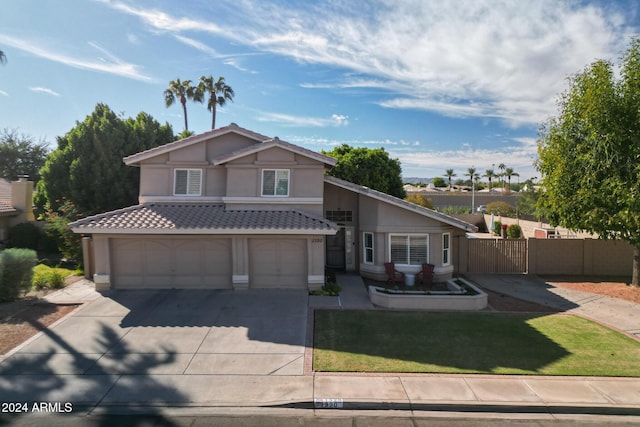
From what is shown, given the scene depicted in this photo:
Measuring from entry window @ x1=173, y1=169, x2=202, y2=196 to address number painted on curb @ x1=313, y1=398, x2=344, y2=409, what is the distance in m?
11.3

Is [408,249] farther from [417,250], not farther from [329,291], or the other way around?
[329,291]

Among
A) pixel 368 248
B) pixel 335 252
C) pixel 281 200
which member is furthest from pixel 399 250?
pixel 281 200

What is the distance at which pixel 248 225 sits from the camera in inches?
516

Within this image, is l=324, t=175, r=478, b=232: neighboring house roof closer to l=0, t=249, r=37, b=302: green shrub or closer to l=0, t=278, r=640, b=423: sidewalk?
l=0, t=278, r=640, b=423: sidewalk

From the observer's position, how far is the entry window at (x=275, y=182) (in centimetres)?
1510

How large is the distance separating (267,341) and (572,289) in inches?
536

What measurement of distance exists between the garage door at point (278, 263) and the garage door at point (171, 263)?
3.44 ft

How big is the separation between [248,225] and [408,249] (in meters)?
7.22

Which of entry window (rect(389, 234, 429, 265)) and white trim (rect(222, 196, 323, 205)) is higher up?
white trim (rect(222, 196, 323, 205))

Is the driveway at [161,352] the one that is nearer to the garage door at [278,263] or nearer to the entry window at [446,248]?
the garage door at [278,263]

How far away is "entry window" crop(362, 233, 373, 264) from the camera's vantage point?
633 inches

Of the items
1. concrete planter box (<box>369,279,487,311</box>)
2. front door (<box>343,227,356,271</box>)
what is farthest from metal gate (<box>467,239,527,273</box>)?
front door (<box>343,227,356,271</box>)

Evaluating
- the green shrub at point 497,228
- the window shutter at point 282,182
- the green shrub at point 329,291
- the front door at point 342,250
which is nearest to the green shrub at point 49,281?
the window shutter at point 282,182

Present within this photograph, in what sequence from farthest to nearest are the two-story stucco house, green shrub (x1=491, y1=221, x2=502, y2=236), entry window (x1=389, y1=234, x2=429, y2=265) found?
green shrub (x1=491, y1=221, x2=502, y2=236) < entry window (x1=389, y1=234, x2=429, y2=265) < the two-story stucco house
